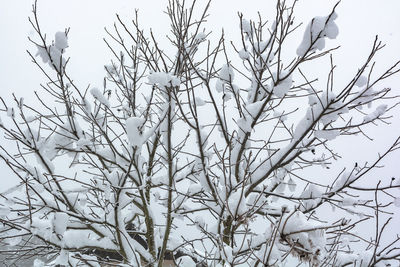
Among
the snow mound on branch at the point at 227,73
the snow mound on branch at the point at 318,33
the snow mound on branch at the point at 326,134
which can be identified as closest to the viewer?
the snow mound on branch at the point at 318,33

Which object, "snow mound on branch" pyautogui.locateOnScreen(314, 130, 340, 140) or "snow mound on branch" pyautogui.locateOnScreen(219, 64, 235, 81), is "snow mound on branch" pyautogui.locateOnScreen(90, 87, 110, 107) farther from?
"snow mound on branch" pyautogui.locateOnScreen(314, 130, 340, 140)

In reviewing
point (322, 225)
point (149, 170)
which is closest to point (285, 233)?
point (322, 225)

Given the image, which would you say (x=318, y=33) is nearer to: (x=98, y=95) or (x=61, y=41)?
(x=61, y=41)

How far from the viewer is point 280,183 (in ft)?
13.3

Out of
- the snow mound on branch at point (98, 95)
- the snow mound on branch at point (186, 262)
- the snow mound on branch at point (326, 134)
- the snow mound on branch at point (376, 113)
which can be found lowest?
the snow mound on branch at point (186, 262)

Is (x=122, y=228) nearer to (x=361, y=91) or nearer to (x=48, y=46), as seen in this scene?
(x=48, y=46)

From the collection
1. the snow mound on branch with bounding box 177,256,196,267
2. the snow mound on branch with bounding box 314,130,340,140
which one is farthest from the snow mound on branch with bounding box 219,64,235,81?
the snow mound on branch with bounding box 177,256,196,267

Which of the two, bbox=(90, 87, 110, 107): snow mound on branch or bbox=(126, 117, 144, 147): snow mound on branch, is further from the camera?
bbox=(90, 87, 110, 107): snow mound on branch

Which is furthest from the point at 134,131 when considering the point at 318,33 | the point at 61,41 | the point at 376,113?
the point at 376,113

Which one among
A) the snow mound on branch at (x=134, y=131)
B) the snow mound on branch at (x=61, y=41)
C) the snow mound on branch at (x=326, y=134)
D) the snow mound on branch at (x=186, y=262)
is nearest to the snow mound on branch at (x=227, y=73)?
the snow mound on branch at (x=326, y=134)

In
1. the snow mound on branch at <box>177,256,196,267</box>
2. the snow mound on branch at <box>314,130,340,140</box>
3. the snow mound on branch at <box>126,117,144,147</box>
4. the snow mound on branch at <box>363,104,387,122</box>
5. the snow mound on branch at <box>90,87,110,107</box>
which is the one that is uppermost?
the snow mound on branch at <box>90,87,110,107</box>

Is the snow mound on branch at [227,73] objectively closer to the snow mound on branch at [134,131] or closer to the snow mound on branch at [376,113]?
the snow mound on branch at [134,131]

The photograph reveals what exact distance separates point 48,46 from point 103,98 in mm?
1105

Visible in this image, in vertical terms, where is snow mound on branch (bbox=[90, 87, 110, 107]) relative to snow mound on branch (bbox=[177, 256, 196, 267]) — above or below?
above
